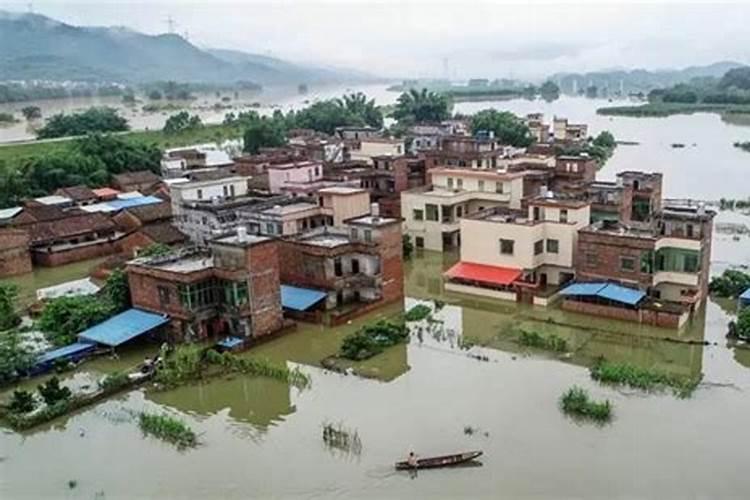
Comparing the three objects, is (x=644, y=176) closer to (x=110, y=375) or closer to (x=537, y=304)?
(x=537, y=304)

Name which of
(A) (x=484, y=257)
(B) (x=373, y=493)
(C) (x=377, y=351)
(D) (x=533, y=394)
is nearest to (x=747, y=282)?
(A) (x=484, y=257)

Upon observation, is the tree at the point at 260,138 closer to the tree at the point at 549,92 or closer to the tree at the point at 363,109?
the tree at the point at 363,109

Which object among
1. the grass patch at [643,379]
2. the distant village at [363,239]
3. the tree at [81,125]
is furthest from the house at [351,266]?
the tree at [81,125]

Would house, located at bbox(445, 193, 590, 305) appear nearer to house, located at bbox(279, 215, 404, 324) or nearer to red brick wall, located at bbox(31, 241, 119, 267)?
house, located at bbox(279, 215, 404, 324)

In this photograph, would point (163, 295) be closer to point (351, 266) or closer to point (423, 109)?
point (351, 266)

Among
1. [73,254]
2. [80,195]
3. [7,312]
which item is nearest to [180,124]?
[80,195]

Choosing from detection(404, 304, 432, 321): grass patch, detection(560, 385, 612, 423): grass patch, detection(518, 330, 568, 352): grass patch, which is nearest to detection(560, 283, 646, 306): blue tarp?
detection(518, 330, 568, 352): grass patch
